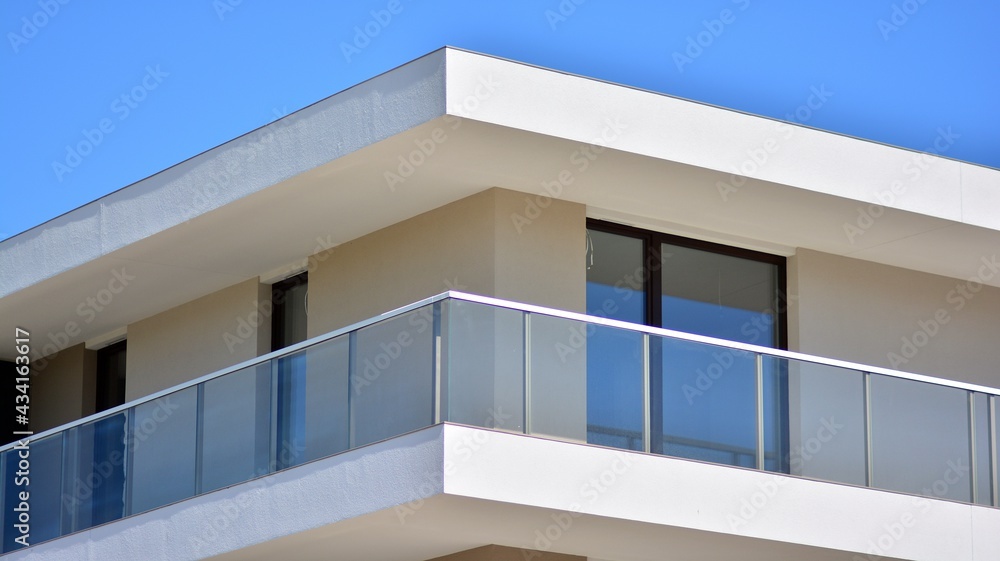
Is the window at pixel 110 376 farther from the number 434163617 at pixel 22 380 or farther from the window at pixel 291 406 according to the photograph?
the window at pixel 291 406


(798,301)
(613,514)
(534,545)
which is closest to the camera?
(613,514)

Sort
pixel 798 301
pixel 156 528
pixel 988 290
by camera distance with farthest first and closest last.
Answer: pixel 988 290 < pixel 798 301 < pixel 156 528

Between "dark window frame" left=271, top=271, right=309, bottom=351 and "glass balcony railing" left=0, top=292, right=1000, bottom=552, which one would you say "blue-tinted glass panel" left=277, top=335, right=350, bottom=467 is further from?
"dark window frame" left=271, top=271, right=309, bottom=351

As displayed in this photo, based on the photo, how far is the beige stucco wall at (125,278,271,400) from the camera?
16.0 metres

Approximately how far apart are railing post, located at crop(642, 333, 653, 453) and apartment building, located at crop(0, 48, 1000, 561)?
2cm

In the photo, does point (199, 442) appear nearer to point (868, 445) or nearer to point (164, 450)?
point (164, 450)

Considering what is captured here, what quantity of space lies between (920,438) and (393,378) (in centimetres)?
457

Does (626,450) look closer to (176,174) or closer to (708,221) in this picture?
(708,221)

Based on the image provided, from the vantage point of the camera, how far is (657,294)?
561 inches

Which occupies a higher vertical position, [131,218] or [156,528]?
[131,218]

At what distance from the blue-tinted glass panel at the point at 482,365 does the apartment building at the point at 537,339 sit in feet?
0.06

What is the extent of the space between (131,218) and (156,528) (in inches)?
116

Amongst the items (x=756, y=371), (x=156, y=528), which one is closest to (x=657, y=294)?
(x=756, y=371)

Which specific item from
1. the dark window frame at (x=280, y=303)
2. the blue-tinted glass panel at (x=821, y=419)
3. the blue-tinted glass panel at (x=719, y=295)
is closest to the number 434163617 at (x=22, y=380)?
the dark window frame at (x=280, y=303)
